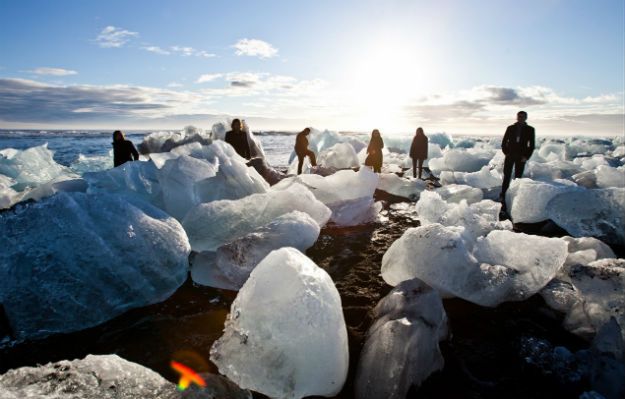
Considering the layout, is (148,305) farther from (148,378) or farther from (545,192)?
(545,192)

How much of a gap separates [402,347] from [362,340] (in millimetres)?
448

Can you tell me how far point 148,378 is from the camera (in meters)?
1.64

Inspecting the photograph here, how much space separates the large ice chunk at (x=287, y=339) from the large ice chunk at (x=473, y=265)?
0.93 m

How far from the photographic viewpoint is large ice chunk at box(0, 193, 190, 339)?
227 centimetres

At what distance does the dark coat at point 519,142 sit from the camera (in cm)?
610

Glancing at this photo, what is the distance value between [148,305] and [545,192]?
472cm

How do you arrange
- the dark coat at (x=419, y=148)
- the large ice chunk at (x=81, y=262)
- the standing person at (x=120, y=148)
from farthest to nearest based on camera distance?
the dark coat at (x=419, y=148), the standing person at (x=120, y=148), the large ice chunk at (x=81, y=262)

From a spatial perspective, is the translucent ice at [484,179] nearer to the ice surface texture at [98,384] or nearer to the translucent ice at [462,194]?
the translucent ice at [462,194]

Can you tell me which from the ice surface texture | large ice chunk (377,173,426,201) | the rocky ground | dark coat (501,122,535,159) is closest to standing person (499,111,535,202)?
dark coat (501,122,535,159)

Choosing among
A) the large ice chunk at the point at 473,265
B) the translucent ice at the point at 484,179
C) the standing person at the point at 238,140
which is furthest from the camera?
the translucent ice at the point at 484,179

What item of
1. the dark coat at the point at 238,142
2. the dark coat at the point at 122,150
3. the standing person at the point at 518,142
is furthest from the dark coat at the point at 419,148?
the dark coat at the point at 122,150

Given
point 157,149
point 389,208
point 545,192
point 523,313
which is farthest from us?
point 157,149

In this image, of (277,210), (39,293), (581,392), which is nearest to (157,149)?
(277,210)

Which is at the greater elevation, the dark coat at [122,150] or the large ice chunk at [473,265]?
the dark coat at [122,150]
